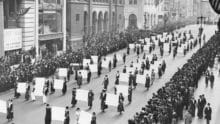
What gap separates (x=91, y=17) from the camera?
63.5 m

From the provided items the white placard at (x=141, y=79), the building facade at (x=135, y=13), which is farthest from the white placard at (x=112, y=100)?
the building facade at (x=135, y=13)

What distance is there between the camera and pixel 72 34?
55719 mm

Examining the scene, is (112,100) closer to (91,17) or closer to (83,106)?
(83,106)

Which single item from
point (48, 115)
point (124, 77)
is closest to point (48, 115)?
point (48, 115)

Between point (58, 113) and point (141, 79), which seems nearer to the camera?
point (58, 113)

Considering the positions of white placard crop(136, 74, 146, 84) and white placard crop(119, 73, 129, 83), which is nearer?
white placard crop(136, 74, 146, 84)

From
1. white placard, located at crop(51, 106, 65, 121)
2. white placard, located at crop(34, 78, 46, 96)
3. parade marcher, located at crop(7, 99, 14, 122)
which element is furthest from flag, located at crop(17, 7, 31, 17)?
white placard, located at crop(51, 106, 65, 121)

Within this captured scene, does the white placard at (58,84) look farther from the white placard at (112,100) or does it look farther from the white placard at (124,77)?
the white placard at (112,100)

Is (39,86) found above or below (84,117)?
above

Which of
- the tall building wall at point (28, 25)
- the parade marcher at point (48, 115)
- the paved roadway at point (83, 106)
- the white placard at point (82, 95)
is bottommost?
the paved roadway at point (83, 106)

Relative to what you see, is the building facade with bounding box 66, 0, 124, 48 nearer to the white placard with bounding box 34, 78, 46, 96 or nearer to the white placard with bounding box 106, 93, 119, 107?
the white placard with bounding box 34, 78, 46, 96

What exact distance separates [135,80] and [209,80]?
5976 millimetres

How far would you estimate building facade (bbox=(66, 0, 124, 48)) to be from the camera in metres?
55.6

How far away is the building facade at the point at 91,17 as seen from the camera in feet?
182
